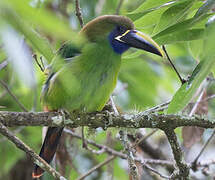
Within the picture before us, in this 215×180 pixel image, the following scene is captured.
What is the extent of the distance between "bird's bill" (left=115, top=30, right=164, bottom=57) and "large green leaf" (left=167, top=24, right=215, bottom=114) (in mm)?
269

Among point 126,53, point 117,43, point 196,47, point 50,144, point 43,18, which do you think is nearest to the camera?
point 43,18

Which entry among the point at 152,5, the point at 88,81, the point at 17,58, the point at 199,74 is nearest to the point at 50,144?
the point at 88,81

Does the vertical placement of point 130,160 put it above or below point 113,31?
below

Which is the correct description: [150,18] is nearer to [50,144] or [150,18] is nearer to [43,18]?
[50,144]

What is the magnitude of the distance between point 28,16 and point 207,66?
712 millimetres

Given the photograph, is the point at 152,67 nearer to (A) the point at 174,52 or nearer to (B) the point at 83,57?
(A) the point at 174,52

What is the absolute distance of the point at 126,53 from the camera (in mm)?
2947

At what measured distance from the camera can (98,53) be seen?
2.50 metres

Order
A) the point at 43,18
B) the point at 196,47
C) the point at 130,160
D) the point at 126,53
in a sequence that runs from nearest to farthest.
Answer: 1. the point at 43,18
2. the point at 130,160
3. the point at 196,47
4. the point at 126,53

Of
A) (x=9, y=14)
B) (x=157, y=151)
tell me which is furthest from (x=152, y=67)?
(x=9, y=14)

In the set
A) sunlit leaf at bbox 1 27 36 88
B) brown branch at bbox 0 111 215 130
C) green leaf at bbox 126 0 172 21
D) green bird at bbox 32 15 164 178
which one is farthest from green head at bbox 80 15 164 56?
sunlit leaf at bbox 1 27 36 88

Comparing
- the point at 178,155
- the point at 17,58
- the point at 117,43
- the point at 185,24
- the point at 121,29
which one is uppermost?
the point at 121,29

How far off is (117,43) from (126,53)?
0.38 metres

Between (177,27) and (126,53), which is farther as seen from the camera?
Result: (126,53)
